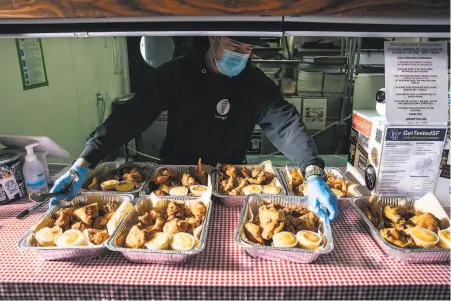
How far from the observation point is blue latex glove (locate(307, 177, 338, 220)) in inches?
66.7

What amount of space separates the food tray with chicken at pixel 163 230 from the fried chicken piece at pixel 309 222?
50 centimetres

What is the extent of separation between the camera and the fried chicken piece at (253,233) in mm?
1530

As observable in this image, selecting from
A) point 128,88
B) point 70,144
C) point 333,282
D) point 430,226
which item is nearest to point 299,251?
point 333,282

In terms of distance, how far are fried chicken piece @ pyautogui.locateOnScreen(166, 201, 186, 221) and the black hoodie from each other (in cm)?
79

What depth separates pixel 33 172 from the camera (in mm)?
1975

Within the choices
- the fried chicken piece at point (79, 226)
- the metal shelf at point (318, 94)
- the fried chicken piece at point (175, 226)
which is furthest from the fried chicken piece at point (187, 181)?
the metal shelf at point (318, 94)

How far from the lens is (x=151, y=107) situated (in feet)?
7.96

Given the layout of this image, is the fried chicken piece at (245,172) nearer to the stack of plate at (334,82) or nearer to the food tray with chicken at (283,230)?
the food tray with chicken at (283,230)

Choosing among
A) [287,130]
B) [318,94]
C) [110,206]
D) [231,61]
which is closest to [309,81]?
[318,94]

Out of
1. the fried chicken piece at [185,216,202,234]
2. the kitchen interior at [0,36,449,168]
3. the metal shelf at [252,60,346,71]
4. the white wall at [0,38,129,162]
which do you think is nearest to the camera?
the fried chicken piece at [185,216,202,234]

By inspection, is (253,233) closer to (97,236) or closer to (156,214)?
(156,214)

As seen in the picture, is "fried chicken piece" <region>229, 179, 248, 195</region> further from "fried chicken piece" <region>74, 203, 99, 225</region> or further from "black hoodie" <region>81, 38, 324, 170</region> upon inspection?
"fried chicken piece" <region>74, 203, 99, 225</region>

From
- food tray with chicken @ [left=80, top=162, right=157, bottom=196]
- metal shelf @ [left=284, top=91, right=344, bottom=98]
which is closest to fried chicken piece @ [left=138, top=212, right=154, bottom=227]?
food tray with chicken @ [left=80, top=162, right=157, bottom=196]

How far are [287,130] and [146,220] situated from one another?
1.31 m
